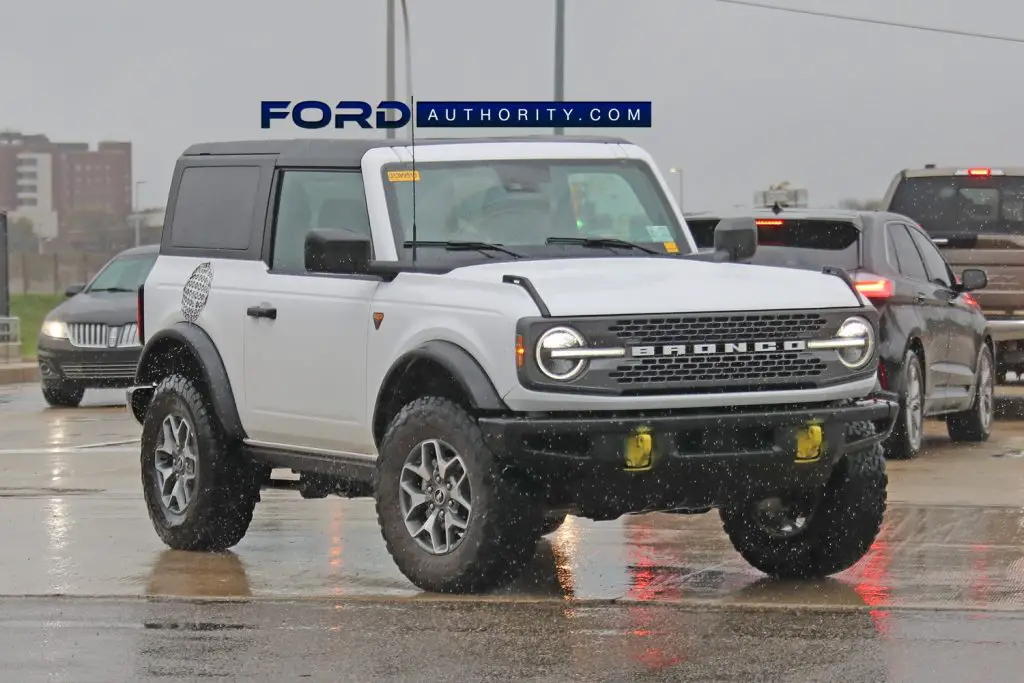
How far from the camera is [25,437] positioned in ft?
57.7

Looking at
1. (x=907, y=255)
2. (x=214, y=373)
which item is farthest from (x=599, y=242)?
(x=907, y=255)

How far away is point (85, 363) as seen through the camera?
2180 cm

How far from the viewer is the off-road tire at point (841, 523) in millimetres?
8883

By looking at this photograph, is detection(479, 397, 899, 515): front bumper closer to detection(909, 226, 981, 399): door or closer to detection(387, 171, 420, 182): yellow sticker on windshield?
detection(387, 171, 420, 182): yellow sticker on windshield

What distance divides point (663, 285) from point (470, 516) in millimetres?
1207

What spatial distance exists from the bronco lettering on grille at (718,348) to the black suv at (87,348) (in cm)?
1398

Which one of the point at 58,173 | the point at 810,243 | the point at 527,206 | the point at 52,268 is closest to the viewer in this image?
the point at 527,206

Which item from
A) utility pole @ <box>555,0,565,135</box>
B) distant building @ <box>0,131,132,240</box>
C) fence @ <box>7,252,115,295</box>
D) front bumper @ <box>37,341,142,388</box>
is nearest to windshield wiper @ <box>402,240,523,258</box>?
front bumper @ <box>37,341,142,388</box>

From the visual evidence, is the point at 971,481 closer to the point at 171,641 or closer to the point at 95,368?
the point at 171,641

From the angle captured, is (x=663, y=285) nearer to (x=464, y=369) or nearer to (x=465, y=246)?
(x=464, y=369)

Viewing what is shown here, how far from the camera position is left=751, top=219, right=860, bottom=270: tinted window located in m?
14.3

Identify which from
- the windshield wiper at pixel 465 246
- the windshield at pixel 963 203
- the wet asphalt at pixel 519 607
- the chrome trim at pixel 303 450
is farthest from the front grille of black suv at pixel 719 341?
the windshield at pixel 963 203

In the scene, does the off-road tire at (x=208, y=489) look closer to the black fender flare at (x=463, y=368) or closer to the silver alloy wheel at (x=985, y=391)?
the black fender flare at (x=463, y=368)

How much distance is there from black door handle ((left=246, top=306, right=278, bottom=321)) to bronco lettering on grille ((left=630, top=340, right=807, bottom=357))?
2.17 m
